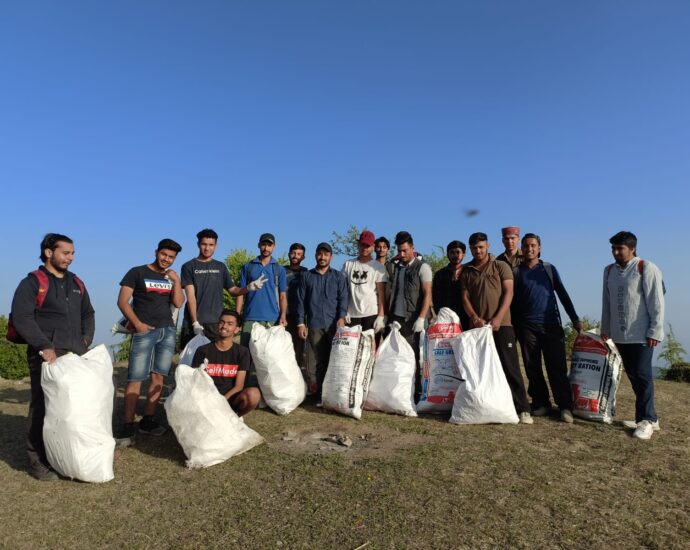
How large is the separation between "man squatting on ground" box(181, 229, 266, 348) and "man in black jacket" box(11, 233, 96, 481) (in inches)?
45.5

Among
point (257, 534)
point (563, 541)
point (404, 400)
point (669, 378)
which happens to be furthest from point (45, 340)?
point (669, 378)

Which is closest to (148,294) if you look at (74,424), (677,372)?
(74,424)

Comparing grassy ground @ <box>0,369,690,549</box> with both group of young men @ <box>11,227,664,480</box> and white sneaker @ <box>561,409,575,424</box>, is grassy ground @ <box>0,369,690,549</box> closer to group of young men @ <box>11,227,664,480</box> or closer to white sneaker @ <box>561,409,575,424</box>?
white sneaker @ <box>561,409,575,424</box>

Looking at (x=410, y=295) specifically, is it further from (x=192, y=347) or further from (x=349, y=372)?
(x=192, y=347)

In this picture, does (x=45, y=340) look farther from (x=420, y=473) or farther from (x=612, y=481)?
(x=612, y=481)

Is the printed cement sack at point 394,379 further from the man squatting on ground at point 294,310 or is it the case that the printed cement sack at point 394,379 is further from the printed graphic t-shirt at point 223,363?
the printed graphic t-shirt at point 223,363

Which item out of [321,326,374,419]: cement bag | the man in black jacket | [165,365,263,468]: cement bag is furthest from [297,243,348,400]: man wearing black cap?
the man in black jacket

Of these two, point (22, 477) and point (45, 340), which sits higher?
point (45, 340)

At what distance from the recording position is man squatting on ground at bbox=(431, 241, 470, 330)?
4.69 metres

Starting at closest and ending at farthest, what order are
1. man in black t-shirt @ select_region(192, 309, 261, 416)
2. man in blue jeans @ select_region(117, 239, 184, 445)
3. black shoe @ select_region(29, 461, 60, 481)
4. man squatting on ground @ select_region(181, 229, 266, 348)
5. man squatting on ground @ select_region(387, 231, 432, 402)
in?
1. black shoe @ select_region(29, 461, 60, 481)
2. man in black t-shirt @ select_region(192, 309, 261, 416)
3. man in blue jeans @ select_region(117, 239, 184, 445)
4. man squatting on ground @ select_region(181, 229, 266, 348)
5. man squatting on ground @ select_region(387, 231, 432, 402)

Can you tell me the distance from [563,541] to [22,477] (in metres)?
3.30

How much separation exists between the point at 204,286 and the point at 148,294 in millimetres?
619

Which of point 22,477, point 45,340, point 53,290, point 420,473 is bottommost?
point 22,477

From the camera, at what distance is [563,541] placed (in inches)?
86.4
